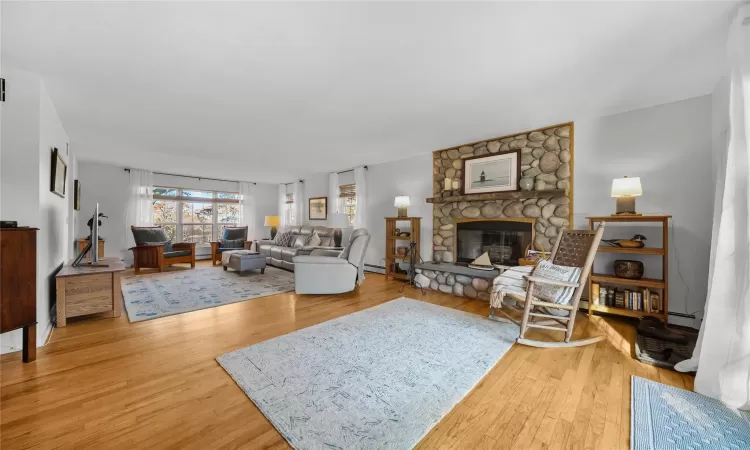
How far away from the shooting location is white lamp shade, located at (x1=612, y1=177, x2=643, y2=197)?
2.75m

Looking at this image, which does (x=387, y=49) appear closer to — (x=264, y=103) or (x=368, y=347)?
(x=264, y=103)

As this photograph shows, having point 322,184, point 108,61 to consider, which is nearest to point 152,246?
point 322,184

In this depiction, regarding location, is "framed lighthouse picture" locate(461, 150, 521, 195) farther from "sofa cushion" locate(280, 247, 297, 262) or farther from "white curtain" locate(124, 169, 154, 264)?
"white curtain" locate(124, 169, 154, 264)

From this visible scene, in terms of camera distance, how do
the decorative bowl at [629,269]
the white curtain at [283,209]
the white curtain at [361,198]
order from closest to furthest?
the decorative bowl at [629,269], the white curtain at [361,198], the white curtain at [283,209]

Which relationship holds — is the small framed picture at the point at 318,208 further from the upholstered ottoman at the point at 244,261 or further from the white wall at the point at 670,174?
the white wall at the point at 670,174

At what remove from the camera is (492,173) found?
13.7 ft

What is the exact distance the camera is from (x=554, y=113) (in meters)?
3.17

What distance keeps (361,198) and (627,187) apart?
4.40 m

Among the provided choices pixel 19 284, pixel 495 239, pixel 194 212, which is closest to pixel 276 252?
pixel 194 212

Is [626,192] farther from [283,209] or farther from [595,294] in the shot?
[283,209]

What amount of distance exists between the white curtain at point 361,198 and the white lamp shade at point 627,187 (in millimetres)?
4254

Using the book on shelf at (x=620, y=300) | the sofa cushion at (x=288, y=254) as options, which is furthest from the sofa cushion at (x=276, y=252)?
the book on shelf at (x=620, y=300)

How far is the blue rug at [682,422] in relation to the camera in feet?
4.41

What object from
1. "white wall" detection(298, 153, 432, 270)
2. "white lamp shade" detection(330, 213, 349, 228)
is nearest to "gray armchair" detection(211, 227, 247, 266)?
"white wall" detection(298, 153, 432, 270)
